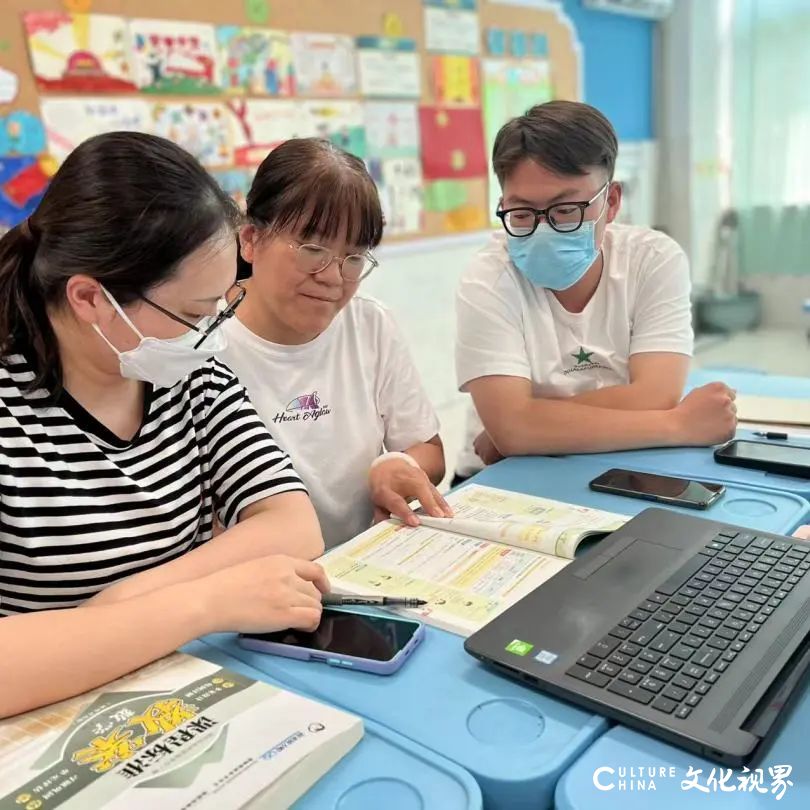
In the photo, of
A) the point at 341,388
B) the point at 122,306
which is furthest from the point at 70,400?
the point at 341,388

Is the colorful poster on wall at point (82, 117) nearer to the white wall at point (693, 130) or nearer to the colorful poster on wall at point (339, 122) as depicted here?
the colorful poster on wall at point (339, 122)

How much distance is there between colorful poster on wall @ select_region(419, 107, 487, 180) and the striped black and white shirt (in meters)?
2.27

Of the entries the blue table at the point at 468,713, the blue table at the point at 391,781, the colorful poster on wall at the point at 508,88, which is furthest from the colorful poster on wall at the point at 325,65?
the blue table at the point at 391,781

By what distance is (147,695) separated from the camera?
0.70m

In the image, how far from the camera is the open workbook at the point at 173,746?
22.3 inches

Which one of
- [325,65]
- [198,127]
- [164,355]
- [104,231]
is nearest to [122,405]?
[164,355]

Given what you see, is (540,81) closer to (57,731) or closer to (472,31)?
(472,31)

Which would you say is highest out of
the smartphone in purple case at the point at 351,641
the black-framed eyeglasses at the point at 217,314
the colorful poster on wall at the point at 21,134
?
Result: the colorful poster on wall at the point at 21,134

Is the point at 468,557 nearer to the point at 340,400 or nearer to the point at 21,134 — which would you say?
the point at 340,400

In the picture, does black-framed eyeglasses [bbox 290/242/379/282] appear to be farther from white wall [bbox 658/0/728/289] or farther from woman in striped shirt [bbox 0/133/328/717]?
white wall [bbox 658/0/728/289]

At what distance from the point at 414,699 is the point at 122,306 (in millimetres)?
553

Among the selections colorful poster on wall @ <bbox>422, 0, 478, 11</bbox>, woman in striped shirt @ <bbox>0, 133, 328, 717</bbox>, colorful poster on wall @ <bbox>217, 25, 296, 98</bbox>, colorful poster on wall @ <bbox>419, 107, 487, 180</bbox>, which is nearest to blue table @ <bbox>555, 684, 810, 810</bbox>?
woman in striped shirt @ <bbox>0, 133, 328, 717</bbox>

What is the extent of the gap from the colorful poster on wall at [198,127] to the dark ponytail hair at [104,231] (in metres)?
1.51

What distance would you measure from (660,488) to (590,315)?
546 millimetres
